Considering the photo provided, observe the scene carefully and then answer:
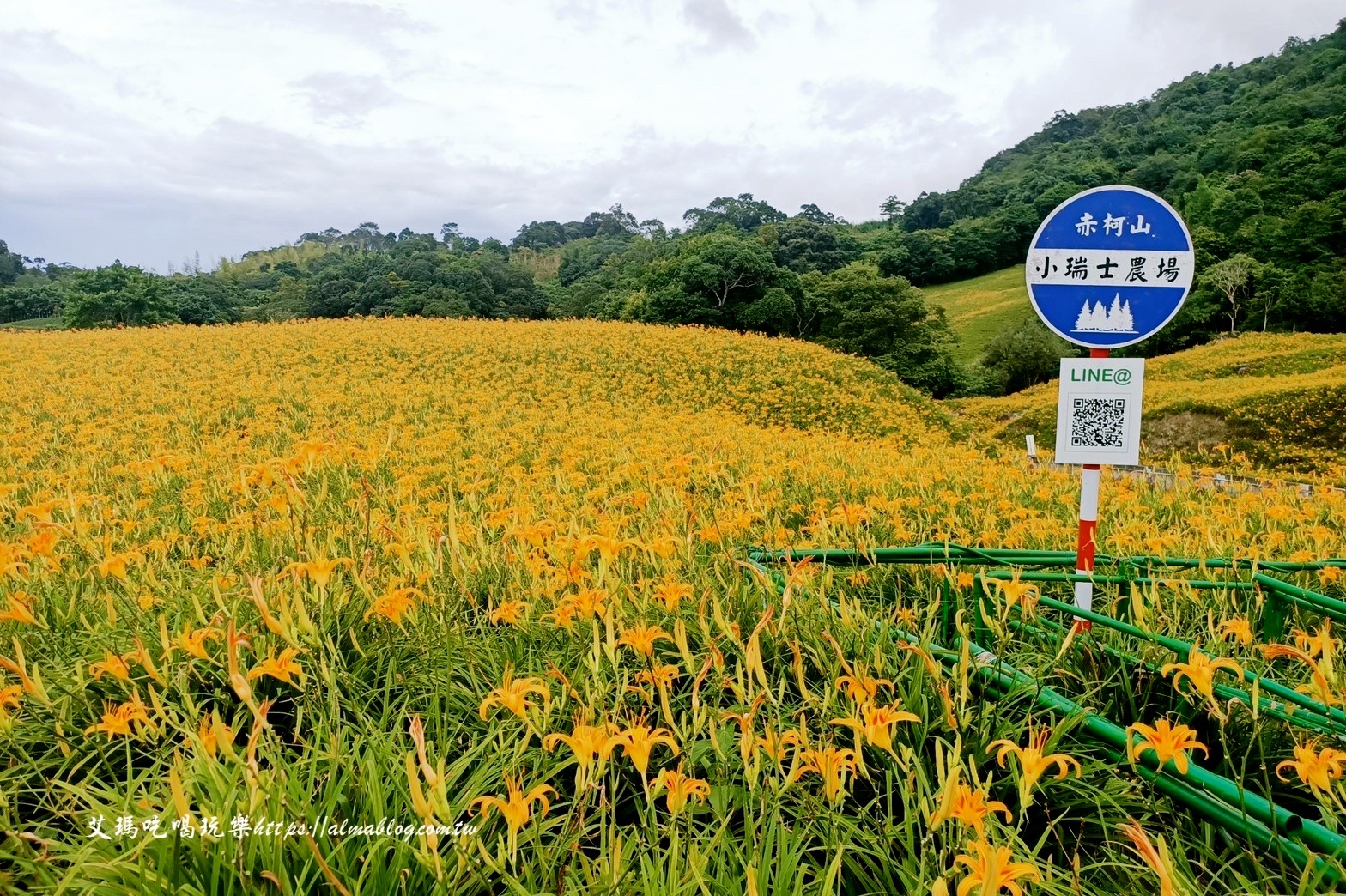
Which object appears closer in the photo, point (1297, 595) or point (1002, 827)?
point (1002, 827)

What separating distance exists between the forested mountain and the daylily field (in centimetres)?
2289

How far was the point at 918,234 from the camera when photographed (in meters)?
50.3

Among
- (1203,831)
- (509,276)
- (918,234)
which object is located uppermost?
(918,234)

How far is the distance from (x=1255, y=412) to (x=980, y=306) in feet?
105

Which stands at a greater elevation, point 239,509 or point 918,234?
point 918,234

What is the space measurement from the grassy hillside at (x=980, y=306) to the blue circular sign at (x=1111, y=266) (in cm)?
3608

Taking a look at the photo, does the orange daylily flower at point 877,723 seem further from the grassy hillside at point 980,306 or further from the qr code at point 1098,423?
the grassy hillside at point 980,306

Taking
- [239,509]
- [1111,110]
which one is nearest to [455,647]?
[239,509]

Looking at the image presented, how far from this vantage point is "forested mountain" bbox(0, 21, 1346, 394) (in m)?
25.8

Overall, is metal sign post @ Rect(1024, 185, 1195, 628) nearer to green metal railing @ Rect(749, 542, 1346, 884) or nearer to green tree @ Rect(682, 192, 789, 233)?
green metal railing @ Rect(749, 542, 1346, 884)

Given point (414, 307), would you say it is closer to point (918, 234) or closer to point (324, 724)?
point (324, 724)

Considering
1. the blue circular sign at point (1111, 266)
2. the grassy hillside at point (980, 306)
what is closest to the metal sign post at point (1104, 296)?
the blue circular sign at point (1111, 266)

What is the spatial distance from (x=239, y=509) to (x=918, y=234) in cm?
5429

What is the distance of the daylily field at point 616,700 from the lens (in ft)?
3.30
